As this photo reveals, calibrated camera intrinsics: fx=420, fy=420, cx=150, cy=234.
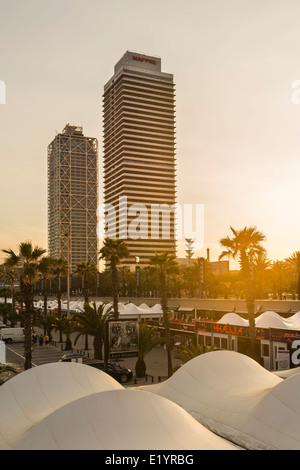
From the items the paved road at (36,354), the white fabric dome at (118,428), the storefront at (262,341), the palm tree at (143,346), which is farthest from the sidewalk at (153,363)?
the white fabric dome at (118,428)

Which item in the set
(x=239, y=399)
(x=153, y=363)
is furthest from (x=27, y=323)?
(x=239, y=399)

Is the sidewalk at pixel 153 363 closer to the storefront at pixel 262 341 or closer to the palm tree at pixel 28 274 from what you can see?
the storefront at pixel 262 341

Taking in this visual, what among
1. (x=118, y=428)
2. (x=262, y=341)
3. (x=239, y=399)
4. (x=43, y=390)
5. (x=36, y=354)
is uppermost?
(x=118, y=428)

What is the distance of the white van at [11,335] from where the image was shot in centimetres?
4916

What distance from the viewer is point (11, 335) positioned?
1948 inches

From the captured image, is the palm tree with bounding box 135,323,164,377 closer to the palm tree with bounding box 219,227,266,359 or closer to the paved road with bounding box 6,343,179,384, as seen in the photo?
the paved road with bounding box 6,343,179,384

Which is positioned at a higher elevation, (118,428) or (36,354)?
(118,428)

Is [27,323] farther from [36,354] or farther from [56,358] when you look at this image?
[36,354]

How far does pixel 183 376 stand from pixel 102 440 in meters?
9.60

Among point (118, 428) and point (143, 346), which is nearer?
point (118, 428)

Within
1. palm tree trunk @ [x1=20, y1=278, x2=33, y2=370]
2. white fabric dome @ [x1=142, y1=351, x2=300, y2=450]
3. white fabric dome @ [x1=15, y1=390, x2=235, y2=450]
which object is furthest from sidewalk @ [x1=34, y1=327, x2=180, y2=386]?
white fabric dome @ [x1=15, y1=390, x2=235, y2=450]

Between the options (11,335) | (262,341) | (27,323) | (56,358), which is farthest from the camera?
(11,335)

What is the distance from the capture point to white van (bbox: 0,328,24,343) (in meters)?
49.2
